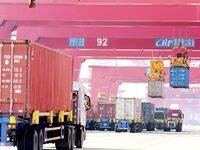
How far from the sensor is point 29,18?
41.8 m

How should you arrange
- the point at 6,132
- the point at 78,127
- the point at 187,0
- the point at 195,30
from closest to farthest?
the point at 6,132 < the point at 78,127 < the point at 187,0 < the point at 195,30

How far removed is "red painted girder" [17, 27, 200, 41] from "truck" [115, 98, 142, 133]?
1033 centimetres

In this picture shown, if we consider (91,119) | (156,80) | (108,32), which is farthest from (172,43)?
(156,80)

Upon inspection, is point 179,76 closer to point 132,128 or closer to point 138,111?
point 138,111

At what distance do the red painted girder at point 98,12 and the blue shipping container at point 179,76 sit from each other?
61.0 feet

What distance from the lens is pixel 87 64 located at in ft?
294

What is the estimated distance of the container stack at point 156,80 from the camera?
200 feet

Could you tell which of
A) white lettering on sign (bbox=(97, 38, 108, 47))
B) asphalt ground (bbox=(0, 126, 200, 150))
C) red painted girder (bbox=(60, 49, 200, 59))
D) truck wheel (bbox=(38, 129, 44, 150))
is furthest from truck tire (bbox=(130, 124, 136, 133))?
truck wheel (bbox=(38, 129, 44, 150))

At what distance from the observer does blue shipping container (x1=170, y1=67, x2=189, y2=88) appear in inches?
2297

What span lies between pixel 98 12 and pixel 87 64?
163ft

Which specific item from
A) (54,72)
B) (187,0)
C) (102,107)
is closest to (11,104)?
(54,72)

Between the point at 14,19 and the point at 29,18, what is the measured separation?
32.6 inches

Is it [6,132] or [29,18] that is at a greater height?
[29,18]

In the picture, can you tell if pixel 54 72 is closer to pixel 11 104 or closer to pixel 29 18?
pixel 11 104
